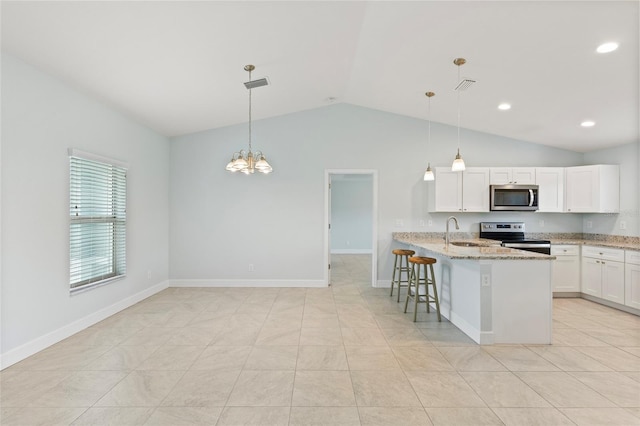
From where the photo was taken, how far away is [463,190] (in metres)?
5.02

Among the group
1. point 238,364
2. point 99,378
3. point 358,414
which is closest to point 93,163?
point 99,378

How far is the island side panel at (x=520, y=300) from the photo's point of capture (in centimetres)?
308

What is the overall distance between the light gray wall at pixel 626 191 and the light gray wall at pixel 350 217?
590 centimetres

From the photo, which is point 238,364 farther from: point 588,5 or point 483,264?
point 588,5

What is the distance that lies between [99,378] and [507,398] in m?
3.17

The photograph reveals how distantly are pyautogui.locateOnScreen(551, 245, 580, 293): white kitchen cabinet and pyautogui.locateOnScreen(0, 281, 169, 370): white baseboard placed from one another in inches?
255

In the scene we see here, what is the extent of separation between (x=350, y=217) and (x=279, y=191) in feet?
16.3

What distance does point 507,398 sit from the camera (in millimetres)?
2162

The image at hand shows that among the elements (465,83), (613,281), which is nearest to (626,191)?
(613,281)

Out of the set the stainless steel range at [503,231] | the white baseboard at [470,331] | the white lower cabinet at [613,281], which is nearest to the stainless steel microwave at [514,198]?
the stainless steel range at [503,231]

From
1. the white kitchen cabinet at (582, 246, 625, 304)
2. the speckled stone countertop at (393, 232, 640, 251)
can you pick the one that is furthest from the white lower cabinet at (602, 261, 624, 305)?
the speckled stone countertop at (393, 232, 640, 251)

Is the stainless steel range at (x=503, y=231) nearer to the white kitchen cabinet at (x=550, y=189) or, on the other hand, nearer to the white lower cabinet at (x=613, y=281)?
the white kitchen cabinet at (x=550, y=189)

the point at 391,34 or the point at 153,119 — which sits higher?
the point at 391,34

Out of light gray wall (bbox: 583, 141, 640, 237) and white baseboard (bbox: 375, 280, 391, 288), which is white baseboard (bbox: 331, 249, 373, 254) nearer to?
white baseboard (bbox: 375, 280, 391, 288)
